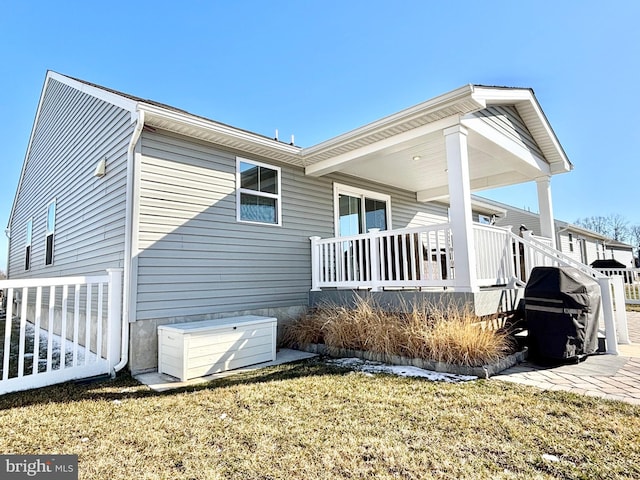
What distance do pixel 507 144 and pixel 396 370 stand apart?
4.44 m

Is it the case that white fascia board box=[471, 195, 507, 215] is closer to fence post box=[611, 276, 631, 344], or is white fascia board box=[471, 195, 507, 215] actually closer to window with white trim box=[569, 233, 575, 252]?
fence post box=[611, 276, 631, 344]

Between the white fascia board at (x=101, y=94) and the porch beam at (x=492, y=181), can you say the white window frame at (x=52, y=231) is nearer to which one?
the white fascia board at (x=101, y=94)

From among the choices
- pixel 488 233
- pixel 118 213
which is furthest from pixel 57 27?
pixel 488 233

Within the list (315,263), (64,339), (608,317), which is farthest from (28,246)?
(608,317)

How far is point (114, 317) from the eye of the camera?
4.64 m

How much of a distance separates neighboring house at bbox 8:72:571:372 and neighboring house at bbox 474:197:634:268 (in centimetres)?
726

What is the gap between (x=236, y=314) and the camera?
566 centimetres

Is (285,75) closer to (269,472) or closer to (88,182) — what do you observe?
(88,182)

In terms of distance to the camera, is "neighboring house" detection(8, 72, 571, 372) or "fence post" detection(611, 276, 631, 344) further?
"fence post" detection(611, 276, 631, 344)

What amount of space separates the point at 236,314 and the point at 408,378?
2.98 metres

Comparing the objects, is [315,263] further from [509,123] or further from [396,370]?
[509,123]

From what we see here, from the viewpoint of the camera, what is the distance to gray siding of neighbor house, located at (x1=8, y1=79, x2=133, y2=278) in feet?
17.7

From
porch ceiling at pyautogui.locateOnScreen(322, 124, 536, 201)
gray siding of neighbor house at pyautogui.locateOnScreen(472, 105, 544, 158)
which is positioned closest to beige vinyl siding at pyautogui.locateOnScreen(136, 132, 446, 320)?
porch ceiling at pyautogui.locateOnScreen(322, 124, 536, 201)

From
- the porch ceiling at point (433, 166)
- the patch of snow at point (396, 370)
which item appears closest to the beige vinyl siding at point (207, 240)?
the porch ceiling at point (433, 166)
